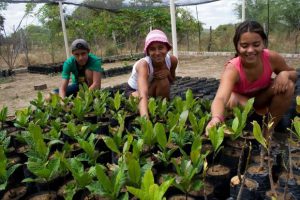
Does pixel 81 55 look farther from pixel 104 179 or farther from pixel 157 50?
pixel 104 179

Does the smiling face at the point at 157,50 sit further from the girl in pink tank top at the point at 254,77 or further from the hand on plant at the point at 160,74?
the girl in pink tank top at the point at 254,77

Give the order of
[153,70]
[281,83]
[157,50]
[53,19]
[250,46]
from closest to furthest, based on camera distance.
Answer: [250,46] < [281,83] < [157,50] < [153,70] < [53,19]

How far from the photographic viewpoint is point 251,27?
1.95 meters

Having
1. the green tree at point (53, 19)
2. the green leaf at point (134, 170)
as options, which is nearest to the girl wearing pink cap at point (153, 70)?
the green leaf at point (134, 170)

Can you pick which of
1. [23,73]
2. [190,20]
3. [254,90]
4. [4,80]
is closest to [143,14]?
[190,20]

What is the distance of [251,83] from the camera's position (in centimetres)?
225

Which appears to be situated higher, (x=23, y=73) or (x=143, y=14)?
(x=143, y=14)

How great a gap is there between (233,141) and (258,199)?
22.4 inches

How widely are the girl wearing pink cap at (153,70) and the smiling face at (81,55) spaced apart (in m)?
0.62

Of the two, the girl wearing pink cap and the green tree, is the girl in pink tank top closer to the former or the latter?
the girl wearing pink cap

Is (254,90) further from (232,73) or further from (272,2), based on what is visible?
(272,2)

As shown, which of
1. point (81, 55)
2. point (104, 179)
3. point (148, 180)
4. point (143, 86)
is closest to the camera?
point (148, 180)

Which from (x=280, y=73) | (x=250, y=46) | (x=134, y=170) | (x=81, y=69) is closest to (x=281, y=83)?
(x=280, y=73)

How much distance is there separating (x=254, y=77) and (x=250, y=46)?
345mm
